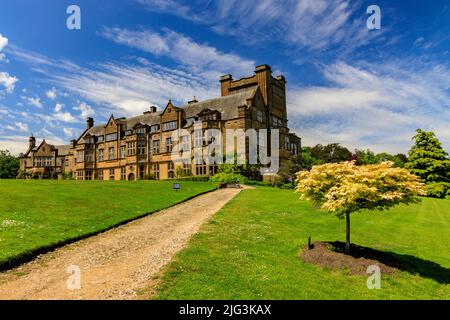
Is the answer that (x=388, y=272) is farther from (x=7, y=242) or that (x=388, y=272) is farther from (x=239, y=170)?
(x=239, y=170)

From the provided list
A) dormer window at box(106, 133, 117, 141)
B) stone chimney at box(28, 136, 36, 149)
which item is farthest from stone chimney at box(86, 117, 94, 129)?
stone chimney at box(28, 136, 36, 149)

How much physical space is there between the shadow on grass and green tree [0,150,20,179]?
103443 millimetres

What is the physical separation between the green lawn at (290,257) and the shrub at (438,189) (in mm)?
25022

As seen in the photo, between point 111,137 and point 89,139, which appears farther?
point 89,139

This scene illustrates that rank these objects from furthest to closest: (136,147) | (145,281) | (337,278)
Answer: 1. (136,147)
2. (337,278)
3. (145,281)

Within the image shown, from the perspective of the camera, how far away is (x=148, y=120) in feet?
220

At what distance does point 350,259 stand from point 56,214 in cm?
1668

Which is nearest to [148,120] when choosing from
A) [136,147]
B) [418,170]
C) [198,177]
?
[136,147]

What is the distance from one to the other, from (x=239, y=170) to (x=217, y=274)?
39.0 m

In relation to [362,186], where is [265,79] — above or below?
above

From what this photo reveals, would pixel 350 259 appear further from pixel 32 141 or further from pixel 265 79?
pixel 32 141

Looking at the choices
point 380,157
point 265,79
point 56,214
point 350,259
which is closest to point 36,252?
point 56,214

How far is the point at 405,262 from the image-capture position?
46.5ft

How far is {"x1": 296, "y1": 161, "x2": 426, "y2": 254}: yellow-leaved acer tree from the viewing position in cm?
1333
